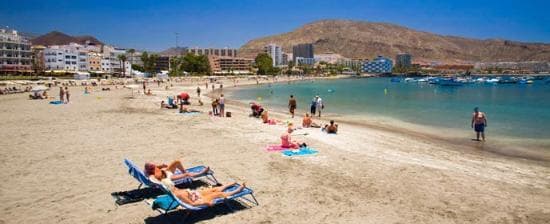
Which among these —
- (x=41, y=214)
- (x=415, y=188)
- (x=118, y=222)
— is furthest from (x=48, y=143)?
(x=415, y=188)

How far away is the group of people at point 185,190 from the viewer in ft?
23.4

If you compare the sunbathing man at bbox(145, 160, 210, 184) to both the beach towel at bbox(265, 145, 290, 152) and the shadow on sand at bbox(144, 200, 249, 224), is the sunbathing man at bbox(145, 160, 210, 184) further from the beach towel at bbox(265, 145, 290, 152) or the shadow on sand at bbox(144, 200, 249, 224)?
the beach towel at bbox(265, 145, 290, 152)

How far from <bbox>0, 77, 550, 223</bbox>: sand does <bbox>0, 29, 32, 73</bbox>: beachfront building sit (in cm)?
8811

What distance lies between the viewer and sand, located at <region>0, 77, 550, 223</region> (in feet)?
24.3

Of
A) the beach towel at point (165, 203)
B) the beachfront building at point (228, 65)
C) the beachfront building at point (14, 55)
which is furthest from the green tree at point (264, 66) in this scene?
the beach towel at point (165, 203)

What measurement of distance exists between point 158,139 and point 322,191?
26.4ft

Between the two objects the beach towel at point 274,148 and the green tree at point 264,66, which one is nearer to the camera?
the beach towel at point 274,148

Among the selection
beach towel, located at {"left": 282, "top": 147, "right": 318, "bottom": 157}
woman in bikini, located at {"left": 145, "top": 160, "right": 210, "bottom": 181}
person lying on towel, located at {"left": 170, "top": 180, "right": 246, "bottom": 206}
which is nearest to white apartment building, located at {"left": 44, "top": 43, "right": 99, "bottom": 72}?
beach towel, located at {"left": 282, "top": 147, "right": 318, "bottom": 157}

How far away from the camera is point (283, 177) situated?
31.8ft

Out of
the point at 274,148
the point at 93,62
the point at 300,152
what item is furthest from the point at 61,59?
the point at 300,152

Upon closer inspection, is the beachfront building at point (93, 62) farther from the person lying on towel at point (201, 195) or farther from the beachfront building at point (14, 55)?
the person lying on towel at point (201, 195)

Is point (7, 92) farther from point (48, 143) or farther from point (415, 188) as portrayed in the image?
point (415, 188)

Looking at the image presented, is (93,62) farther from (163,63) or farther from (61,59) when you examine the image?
(163,63)

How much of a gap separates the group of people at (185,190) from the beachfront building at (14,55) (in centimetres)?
9497
